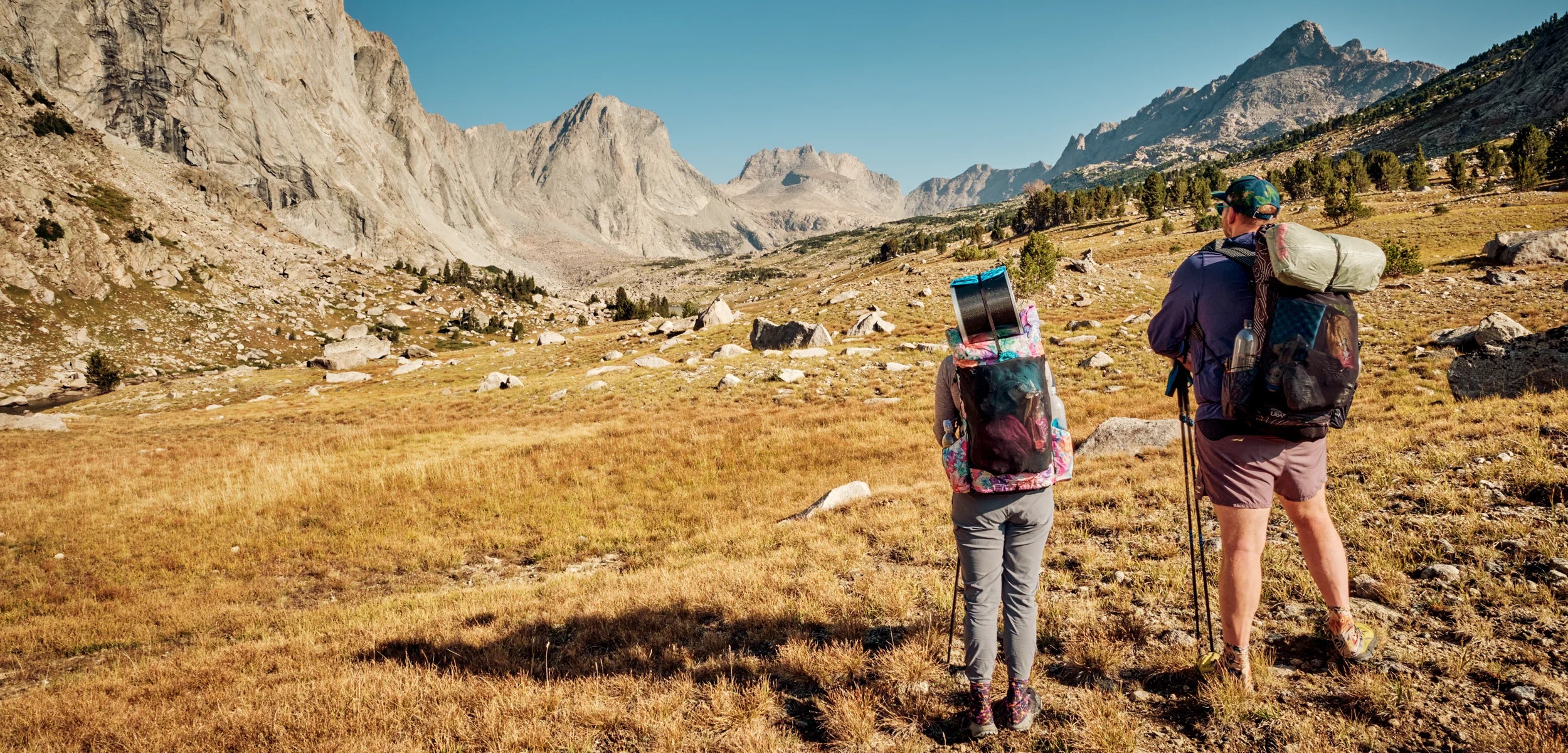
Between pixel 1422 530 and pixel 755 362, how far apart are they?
3078 cm

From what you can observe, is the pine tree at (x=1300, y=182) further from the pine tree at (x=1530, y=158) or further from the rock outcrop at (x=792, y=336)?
the rock outcrop at (x=792, y=336)

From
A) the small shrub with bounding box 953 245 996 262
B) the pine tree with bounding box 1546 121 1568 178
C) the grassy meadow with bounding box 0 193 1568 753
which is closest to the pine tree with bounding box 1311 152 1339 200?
the pine tree with bounding box 1546 121 1568 178

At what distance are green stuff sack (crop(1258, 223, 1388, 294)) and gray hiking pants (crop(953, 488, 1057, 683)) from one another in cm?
203

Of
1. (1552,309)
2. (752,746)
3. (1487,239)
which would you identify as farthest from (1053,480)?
(1487,239)

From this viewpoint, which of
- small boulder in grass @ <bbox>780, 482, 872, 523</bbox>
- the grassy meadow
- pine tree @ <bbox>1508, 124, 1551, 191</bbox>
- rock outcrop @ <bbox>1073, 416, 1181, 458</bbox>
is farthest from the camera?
pine tree @ <bbox>1508, 124, 1551, 191</bbox>

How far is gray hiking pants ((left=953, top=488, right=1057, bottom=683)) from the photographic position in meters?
4.20

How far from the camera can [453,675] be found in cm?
607

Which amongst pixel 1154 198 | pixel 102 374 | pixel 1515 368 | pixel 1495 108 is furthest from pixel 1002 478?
pixel 1495 108

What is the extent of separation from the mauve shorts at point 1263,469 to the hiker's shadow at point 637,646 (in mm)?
3344

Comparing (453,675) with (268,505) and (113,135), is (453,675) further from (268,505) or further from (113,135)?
(113,135)

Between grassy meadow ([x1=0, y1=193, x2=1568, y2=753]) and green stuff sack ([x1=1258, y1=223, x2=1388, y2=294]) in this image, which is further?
grassy meadow ([x1=0, y1=193, x2=1568, y2=753])

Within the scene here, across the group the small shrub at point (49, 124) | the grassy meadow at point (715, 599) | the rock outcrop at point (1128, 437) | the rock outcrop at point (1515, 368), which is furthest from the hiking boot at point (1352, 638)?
Result: the small shrub at point (49, 124)

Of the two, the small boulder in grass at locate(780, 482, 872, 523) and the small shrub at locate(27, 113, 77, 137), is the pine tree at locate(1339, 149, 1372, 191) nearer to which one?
the small boulder in grass at locate(780, 482, 872, 523)

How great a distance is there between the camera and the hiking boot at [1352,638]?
445 centimetres
